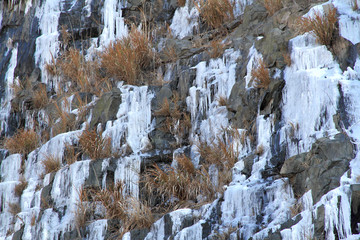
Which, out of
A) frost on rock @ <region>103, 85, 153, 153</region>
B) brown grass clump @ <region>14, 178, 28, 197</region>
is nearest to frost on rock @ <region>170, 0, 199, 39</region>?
frost on rock @ <region>103, 85, 153, 153</region>

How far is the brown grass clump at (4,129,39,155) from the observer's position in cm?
827

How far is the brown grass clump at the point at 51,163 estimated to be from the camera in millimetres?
7426

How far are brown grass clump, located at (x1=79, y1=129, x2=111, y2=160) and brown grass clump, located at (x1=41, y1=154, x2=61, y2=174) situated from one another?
511 millimetres

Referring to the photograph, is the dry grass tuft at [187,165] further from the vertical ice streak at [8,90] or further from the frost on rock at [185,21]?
the vertical ice streak at [8,90]

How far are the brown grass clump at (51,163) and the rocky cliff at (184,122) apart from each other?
0.7 inches

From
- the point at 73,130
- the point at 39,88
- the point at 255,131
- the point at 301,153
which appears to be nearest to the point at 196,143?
the point at 255,131

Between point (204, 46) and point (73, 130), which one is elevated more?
point (204, 46)

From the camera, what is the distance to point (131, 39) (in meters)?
8.48

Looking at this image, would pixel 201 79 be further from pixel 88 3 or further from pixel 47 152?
pixel 88 3

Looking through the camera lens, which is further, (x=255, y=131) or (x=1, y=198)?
(x=1, y=198)

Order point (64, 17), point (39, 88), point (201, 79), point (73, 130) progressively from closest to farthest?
point (201, 79)
point (73, 130)
point (39, 88)
point (64, 17)

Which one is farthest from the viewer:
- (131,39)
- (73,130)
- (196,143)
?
(131,39)

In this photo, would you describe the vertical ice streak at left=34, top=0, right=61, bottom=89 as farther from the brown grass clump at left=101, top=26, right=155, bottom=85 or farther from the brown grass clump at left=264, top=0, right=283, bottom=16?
the brown grass clump at left=264, top=0, right=283, bottom=16

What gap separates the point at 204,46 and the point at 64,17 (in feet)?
11.8
